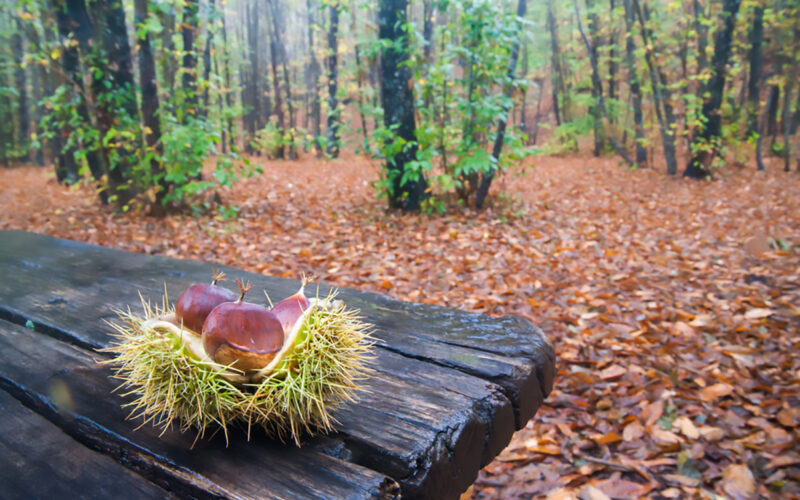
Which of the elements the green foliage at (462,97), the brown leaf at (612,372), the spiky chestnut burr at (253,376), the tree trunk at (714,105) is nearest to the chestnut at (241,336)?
the spiky chestnut burr at (253,376)

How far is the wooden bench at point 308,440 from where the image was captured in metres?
0.86

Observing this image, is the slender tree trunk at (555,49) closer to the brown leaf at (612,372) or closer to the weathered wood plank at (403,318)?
the brown leaf at (612,372)

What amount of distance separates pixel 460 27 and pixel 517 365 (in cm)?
685

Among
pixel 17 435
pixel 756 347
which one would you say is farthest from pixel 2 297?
pixel 756 347

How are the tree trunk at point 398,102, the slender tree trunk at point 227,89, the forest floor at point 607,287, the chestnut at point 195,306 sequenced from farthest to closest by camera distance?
1. the slender tree trunk at point 227,89
2. the tree trunk at point 398,102
3. the forest floor at point 607,287
4. the chestnut at point 195,306

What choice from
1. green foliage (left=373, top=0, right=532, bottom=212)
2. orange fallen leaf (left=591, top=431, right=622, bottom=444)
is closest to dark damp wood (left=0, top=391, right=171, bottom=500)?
orange fallen leaf (left=591, top=431, right=622, bottom=444)

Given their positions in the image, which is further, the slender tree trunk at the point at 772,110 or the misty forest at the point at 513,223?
the slender tree trunk at the point at 772,110

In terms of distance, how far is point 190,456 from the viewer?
0.89 m

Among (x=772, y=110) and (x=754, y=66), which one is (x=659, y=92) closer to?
(x=754, y=66)

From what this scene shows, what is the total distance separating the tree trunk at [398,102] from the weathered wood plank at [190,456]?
5.82 metres

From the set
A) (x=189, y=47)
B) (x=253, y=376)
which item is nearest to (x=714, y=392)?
(x=253, y=376)

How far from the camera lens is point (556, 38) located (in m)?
24.2

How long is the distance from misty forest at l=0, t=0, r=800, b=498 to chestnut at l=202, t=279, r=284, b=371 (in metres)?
2.00

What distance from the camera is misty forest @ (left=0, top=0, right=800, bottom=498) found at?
268 cm
